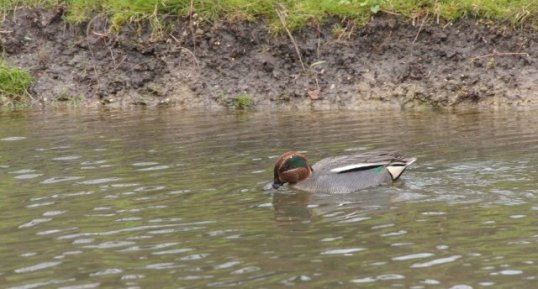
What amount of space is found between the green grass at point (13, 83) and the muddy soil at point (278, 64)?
0.49 ft

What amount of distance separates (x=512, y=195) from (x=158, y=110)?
7.09 metres

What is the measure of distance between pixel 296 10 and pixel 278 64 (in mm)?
797

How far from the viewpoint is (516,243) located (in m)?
8.08

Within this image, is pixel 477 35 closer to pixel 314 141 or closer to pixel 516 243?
pixel 314 141

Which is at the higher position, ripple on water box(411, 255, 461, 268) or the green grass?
the green grass

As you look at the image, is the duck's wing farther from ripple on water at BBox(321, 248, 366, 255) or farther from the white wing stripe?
ripple on water at BBox(321, 248, 366, 255)

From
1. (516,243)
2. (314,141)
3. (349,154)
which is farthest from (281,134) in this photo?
(516,243)

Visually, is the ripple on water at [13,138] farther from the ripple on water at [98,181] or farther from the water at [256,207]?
the ripple on water at [98,181]

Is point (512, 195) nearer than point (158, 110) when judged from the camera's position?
Yes

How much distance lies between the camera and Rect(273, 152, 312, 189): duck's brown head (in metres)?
10.8

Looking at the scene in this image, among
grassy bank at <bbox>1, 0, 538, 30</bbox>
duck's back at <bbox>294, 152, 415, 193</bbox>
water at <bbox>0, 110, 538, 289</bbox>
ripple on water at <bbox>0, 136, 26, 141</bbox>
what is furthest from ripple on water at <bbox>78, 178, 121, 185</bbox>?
grassy bank at <bbox>1, 0, 538, 30</bbox>

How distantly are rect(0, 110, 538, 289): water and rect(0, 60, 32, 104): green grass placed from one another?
5.93ft

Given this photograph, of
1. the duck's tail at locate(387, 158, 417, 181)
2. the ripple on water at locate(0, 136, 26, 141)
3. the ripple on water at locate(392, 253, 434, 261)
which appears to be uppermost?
the ripple on water at locate(0, 136, 26, 141)

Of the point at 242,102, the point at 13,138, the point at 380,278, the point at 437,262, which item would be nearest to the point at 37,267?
the point at 380,278
